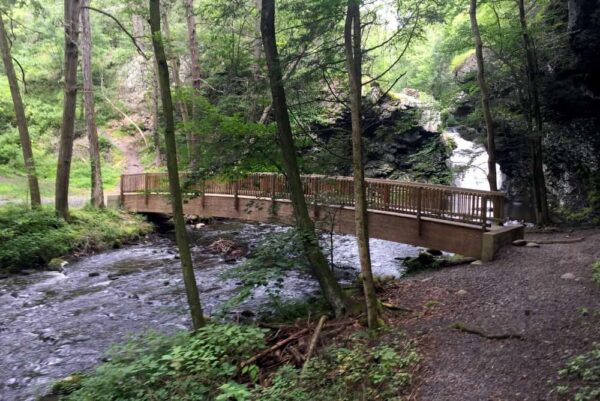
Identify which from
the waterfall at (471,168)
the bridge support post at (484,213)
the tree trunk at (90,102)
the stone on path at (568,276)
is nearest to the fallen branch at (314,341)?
the stone on path at (568,276)

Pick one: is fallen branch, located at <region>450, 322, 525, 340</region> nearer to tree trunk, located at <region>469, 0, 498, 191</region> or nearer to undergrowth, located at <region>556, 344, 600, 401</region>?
undergrowth, located at <region>556, 344, 600, 401</region>

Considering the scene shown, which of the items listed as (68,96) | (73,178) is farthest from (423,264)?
(73,178)

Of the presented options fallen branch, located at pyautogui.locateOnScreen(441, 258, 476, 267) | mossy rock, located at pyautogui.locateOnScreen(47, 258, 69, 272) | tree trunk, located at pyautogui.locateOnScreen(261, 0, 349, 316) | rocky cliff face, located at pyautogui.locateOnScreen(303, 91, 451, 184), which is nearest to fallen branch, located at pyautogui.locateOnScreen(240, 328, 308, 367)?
tree trunk, located at pyautogui.locateOnScreen(261, 0, 349, 316)

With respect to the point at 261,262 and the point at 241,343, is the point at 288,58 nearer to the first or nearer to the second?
the point at 261,262

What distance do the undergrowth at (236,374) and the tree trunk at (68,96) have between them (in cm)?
1025

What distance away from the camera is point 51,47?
2995 cm

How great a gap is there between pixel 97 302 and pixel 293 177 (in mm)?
5463

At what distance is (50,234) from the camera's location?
43.7 feet

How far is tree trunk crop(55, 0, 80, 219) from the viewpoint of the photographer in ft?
45.4

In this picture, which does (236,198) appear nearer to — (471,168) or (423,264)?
(423,264)

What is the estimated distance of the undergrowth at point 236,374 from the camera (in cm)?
468

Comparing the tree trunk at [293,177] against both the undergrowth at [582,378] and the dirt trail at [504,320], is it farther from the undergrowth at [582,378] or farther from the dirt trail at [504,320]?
the undergrowth at [582,378]

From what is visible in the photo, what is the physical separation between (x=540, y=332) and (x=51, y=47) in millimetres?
33772

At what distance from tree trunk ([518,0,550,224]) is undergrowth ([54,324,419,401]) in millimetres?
9949
